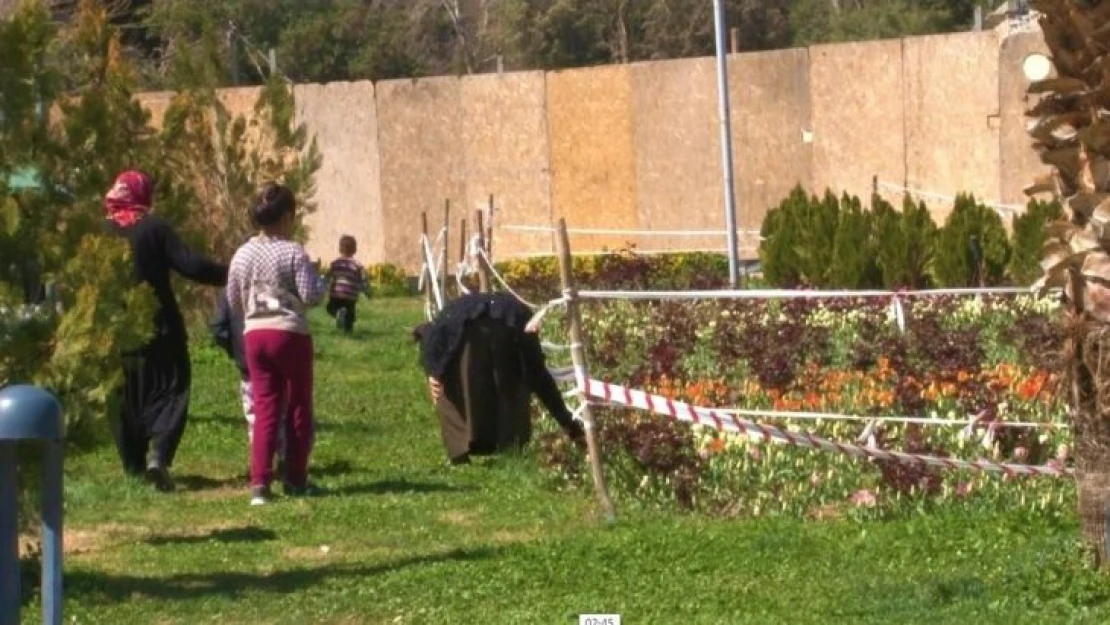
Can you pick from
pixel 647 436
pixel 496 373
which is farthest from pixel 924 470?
pixel 496 373

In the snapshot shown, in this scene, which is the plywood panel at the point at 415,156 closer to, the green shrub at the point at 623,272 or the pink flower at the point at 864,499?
the green shrub at the point at 623,272

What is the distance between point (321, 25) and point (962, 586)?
117ft

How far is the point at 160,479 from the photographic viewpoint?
11.2m

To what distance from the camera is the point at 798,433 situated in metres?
9.77

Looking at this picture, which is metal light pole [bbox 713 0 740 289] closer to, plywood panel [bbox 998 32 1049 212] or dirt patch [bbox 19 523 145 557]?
plywood panel [bbox 998 32 1049 212]

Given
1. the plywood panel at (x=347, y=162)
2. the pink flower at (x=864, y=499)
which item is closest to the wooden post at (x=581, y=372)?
the pink flower at (x=864, y=499)

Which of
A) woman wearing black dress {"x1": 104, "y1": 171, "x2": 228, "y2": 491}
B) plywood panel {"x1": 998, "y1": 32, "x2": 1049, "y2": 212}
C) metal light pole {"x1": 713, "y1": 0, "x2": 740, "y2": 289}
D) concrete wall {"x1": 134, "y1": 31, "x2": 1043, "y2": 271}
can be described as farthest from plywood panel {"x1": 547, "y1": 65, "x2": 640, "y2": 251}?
woman wearing black dress {"x1": 104, "y1": 171, "x2": 228, "y2": 491}

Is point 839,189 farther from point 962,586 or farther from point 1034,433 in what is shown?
point 962,586

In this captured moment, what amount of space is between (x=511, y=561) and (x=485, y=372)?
3092 mm

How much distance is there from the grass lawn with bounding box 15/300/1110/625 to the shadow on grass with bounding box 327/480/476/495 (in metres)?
0.01

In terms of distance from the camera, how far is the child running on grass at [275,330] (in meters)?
10.5

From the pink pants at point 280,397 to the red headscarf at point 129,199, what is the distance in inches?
35.4

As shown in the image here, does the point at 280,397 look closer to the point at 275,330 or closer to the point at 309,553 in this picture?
the point at 275,330

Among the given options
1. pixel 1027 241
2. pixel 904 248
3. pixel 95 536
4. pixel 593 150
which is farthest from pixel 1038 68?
pixel 593 150
